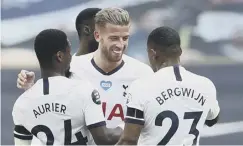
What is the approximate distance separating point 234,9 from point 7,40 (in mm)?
2490

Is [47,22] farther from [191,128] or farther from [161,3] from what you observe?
[191,128]

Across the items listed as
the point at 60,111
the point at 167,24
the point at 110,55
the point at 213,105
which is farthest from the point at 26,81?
the point at 167,24

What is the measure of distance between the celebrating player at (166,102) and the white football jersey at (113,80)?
0.54 m

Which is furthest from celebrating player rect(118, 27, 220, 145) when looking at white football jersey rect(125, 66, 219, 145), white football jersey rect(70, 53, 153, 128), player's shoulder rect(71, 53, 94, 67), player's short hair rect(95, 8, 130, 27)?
player's shoulder rect(71, 53, 94, 67)

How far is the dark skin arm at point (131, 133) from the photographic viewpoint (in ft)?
10.4

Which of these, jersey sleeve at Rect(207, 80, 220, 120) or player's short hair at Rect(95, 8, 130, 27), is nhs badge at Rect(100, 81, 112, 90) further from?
jersey sleeve at Rect(207, 80, 220, 120)

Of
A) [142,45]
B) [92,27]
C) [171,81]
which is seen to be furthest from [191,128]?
[142,45]

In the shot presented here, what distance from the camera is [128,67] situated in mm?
3896

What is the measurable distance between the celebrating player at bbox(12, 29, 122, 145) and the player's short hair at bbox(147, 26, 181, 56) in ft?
1.25

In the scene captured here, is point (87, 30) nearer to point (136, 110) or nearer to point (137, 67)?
point (137, 67)

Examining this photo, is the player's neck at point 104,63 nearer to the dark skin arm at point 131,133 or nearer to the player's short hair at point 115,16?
the player's short hair at point 115,16

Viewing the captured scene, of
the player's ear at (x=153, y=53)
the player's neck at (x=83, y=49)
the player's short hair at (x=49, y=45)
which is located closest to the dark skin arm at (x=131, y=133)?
the player's ear at (x=153, y=53)

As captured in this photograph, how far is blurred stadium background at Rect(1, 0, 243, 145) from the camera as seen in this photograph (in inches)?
281

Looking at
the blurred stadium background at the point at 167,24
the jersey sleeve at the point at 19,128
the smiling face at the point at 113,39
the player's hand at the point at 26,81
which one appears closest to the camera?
the jersey sleeve at the point at 19,128
